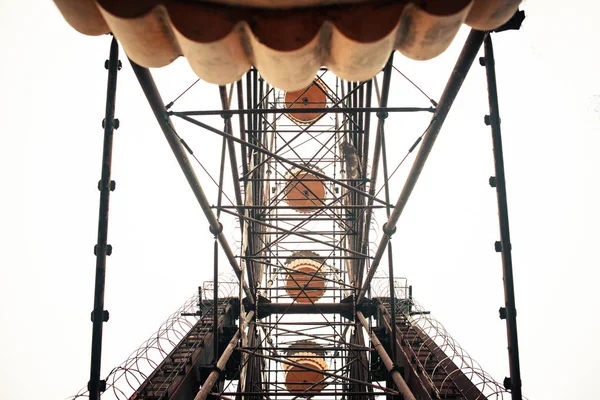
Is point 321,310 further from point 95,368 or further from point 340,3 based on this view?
point 340,3

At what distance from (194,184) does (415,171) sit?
305cm

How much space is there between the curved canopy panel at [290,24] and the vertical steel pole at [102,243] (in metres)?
2.20

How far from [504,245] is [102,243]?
4.38m

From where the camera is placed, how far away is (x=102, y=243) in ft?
16.9

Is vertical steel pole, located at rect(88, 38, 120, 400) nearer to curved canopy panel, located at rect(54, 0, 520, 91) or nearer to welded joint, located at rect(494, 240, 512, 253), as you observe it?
curved canopy panel, located at rect(54, 0, 520, 91)

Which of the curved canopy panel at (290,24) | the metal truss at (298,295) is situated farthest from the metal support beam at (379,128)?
the curved canopy panel at (290,24)

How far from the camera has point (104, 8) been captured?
117 inches

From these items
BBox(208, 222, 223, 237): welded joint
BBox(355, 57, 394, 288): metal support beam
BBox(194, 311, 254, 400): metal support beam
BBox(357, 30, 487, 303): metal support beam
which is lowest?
BBox(194, 311, 254, 400): metal support beam

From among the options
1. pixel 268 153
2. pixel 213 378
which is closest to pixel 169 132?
pixel 268 153

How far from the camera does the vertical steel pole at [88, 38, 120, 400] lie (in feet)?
16.2

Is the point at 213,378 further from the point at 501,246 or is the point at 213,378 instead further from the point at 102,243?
the point at 501,246

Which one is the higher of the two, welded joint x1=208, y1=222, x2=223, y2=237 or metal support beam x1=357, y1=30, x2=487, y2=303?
metal support beam x1=357, y1=30, x2=487, y2=303

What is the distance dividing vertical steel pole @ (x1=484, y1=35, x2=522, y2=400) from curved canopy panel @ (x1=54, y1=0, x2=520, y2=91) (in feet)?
6.83

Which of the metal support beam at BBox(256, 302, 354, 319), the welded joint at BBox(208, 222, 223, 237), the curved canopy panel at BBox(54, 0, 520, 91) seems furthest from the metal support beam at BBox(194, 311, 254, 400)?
the curved canopy panel at BBox(54, 0, 520, 91)
